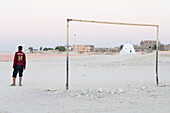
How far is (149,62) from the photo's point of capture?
26.1m

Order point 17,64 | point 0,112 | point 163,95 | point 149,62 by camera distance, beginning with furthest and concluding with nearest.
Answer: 1. point 149,62
2. point 17,64
3. point 163,95
4. point 0,112

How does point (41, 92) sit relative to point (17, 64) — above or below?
below

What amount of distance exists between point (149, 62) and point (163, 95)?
18.7 meters

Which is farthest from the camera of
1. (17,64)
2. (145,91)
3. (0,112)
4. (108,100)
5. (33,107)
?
(17,64)

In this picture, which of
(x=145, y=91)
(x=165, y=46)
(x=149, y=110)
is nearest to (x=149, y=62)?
(x=145, y=91)

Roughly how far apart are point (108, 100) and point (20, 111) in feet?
8.23

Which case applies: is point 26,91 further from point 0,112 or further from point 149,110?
point 149,110

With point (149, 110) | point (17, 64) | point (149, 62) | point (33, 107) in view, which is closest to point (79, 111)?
point (33, 107)

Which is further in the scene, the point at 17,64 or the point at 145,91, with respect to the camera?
the point at 17,64

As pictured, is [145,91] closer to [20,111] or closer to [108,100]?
[108,100]

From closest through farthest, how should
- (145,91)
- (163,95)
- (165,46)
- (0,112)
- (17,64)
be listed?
1. (0,112)
2. (163,95)
3. (145,91)
4. (17,64)
5. (165,46)

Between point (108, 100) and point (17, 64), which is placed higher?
point (17, 64)

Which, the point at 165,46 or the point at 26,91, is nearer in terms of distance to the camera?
the point at 26,91

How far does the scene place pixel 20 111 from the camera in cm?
608
